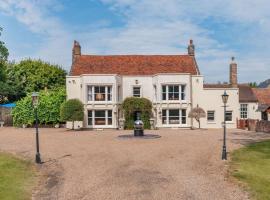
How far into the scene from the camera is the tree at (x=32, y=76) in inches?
2346

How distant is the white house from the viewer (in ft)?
142

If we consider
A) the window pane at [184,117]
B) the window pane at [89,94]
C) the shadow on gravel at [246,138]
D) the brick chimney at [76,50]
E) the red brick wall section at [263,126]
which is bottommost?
the shadow on gravel at [246,138]

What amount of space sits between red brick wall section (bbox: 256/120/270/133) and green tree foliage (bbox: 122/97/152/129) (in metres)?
12.4

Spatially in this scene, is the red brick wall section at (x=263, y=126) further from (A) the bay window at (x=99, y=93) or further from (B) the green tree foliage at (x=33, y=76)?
(B) the green tree foliage at (x=33, y=76)

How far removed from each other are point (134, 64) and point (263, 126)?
17.7m

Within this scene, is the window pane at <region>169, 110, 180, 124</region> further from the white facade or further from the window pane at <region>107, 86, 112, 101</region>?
the window pane at <region>107, 86, 112, 101</region>

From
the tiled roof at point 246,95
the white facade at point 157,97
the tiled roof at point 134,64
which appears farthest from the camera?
the tiled roof at point 246,95

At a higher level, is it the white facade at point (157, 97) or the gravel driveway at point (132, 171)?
the white facade at point (157, 97)

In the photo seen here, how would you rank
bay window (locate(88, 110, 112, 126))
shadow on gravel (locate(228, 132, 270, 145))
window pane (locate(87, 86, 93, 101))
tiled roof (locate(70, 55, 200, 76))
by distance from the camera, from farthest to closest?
tiled roof (locate(70, 55, 200, 76)) → bay window (locate(88, 110, 112, 126)) → window pane (locate(87, 86, 93, 101)) → shadow on gravel (locate(228, 132, 270, 145))

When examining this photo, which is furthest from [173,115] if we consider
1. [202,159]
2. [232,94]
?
[202,159]

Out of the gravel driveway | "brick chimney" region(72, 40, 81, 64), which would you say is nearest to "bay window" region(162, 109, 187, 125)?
"brick chimney" region(72, 40, 81, 64)

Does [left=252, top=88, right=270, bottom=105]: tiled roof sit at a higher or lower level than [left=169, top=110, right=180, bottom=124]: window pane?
higher

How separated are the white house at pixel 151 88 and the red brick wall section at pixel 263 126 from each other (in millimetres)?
5763

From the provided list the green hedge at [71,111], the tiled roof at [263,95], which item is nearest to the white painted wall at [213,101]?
the tiled roof at [263,95]
